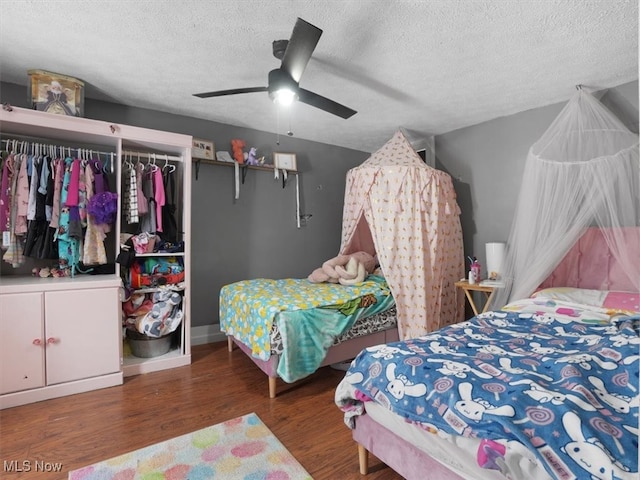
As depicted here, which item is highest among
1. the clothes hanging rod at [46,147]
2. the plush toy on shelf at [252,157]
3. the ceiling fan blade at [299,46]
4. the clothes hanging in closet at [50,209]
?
the ceiling fan blade at [299,46]

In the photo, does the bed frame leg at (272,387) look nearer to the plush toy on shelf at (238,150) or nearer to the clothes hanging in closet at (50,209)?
the clothes hanging in closet at (50,209)

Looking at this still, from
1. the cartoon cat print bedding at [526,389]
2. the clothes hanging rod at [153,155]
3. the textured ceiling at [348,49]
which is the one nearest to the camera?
the cartoon cat print bedding at [526,389]

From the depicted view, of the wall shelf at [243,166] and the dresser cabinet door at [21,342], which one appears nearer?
the dresser cabinet door at [21,342]

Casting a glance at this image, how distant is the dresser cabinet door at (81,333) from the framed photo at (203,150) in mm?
1720

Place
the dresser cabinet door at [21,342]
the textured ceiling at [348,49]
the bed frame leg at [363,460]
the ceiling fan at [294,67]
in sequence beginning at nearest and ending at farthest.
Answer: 1. the bed frame leg at [363,460]
2. the ceiling fan at [294,67]
3. the textured ceiling at [348,49]
4. the dresser cabinet door at [21,342]

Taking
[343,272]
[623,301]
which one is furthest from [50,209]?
[623,301]

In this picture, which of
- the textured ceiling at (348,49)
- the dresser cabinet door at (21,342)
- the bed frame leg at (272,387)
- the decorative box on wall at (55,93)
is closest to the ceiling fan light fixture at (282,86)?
the textured ceiling at (348,49)

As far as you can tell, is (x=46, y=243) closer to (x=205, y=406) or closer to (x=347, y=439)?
(x=205, y=406)

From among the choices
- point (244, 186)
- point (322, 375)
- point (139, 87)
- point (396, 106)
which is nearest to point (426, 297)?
point (322, 375)

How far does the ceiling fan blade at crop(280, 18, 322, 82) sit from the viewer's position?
1707mm

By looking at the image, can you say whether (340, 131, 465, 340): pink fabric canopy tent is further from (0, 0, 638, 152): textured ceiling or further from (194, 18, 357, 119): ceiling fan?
(194, 18, 357, 119): ceiling fan

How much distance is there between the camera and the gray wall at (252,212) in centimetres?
372

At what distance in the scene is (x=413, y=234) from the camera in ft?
10.8

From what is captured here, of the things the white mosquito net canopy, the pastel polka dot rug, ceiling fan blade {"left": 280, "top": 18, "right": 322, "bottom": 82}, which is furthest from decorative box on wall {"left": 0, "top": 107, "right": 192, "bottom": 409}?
the white mosquito net canopy
